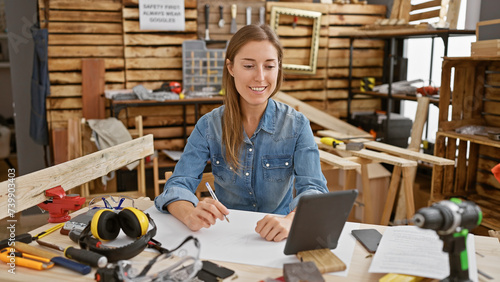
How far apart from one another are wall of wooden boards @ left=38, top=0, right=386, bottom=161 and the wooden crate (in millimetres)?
1869

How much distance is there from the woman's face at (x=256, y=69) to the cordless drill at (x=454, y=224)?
96cm

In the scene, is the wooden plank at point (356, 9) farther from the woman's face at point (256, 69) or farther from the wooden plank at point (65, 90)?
the woman's face at point (256, 69)

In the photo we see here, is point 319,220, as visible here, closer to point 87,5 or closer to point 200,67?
point 200,67

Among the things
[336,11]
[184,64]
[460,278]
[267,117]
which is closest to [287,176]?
[267,117]

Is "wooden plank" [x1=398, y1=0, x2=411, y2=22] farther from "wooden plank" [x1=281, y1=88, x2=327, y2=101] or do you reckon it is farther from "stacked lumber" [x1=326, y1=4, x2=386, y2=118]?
"wooden plank" [x1=281, y1=88, x2=327, y2=101]

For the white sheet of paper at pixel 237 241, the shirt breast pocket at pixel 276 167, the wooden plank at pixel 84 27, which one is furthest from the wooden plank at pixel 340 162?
the wooden plank at pixel 84 27

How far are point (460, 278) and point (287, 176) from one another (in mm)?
952

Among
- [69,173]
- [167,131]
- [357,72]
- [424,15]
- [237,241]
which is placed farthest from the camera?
[357,72]

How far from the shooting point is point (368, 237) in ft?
4.74

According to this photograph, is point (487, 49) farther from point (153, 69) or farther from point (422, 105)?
point (153, 69)

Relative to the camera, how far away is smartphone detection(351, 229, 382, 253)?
4.52 feet

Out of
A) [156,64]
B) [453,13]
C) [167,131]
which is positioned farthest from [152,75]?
[453,13]

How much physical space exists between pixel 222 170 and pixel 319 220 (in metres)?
0.76

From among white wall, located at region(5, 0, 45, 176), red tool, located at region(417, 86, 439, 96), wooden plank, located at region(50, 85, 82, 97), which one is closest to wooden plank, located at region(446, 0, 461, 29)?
red tool, located at region(417, 86, 439, 96)
